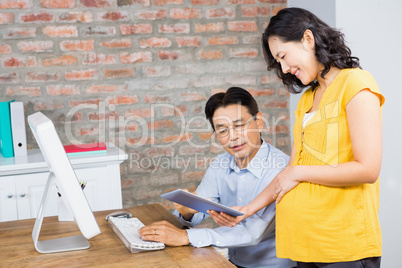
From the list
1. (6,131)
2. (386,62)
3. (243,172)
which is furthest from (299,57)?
(6,131)

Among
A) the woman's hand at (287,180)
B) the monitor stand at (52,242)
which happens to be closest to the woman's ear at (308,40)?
the woman's hand at (287,180)

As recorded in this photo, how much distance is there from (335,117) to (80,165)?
5.03 feet

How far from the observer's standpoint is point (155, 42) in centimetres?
300

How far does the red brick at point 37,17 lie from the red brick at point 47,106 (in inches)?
19.4

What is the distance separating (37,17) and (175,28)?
0.85 m

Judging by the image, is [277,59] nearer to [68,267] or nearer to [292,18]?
[292,18]

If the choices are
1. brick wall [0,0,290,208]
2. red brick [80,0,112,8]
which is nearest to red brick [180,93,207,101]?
brick wall [0,0,290,208]

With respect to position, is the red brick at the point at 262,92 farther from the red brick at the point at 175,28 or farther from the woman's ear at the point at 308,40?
the woman's ear at the point at 308,40

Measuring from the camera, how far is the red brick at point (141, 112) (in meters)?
2.99

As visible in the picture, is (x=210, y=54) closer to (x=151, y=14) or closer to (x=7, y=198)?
(x=151, y=14)

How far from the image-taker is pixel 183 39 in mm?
3045

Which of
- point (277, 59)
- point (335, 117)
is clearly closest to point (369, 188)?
point (335, 117)

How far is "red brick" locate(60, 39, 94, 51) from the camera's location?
2.86 metres

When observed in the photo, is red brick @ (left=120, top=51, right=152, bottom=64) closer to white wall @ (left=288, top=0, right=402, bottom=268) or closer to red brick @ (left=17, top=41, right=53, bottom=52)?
red brick @ (left=17, top=41, right=53, bottom=52)
